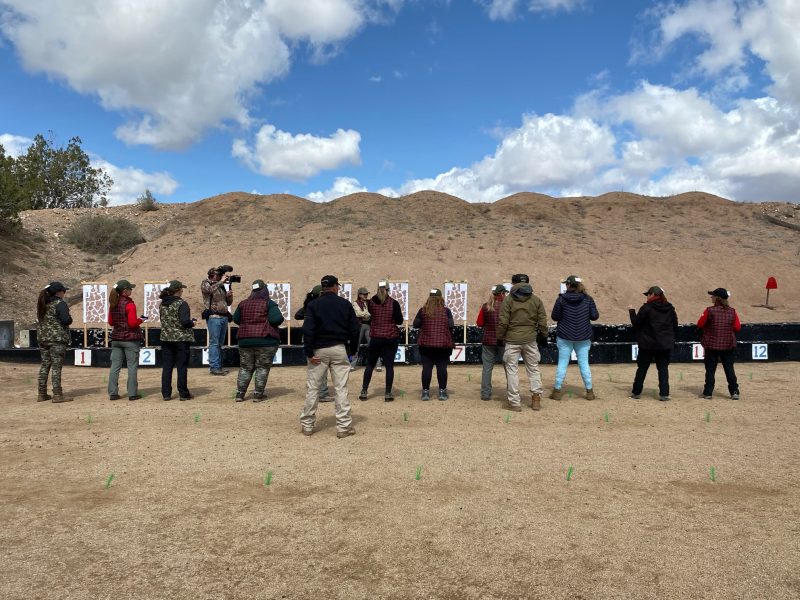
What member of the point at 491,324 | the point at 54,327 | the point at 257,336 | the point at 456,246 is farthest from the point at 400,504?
the point at 456,246

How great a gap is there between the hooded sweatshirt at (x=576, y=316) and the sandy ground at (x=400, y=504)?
46.9 inches

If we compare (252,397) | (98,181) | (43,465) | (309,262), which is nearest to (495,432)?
(252,397)

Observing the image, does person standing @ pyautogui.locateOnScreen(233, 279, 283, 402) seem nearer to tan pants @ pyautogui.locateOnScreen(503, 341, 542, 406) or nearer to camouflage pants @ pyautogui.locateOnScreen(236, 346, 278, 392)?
camouflage pants @ pyautogui.locateOnScreen(236, 346, 278, 392)

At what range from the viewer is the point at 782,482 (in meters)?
4.68

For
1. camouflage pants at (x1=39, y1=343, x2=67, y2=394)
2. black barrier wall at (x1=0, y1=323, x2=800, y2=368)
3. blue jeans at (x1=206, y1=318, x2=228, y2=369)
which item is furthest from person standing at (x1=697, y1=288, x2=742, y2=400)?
camouflage pants at (x1=39, y1=343, x2=67, y2=394)

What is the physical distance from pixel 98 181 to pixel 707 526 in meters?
46.8

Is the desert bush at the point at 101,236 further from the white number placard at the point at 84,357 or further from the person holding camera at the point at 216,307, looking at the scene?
the person holding camera at the point at 216,307

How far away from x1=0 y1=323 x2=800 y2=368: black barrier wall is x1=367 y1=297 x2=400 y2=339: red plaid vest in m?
4.30

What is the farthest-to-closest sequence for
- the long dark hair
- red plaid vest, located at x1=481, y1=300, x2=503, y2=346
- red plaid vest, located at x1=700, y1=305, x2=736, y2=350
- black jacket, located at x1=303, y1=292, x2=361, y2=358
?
red plaid vest, located at x1=481, y1=300, x2=503, y2=346 < red plaid vest, located at x1=700, y1=305, x2=736, y2=350 < the long dark hair < black jacket, located at x1=303, y1=292, x2=361, y2=358

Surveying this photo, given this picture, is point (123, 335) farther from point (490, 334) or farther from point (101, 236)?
point (101, 236)

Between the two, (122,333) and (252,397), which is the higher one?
(122,333)

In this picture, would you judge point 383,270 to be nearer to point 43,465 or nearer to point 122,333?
point 122,333

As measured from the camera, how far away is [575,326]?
26.2ft

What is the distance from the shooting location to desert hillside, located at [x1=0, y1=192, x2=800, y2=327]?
934 inches
